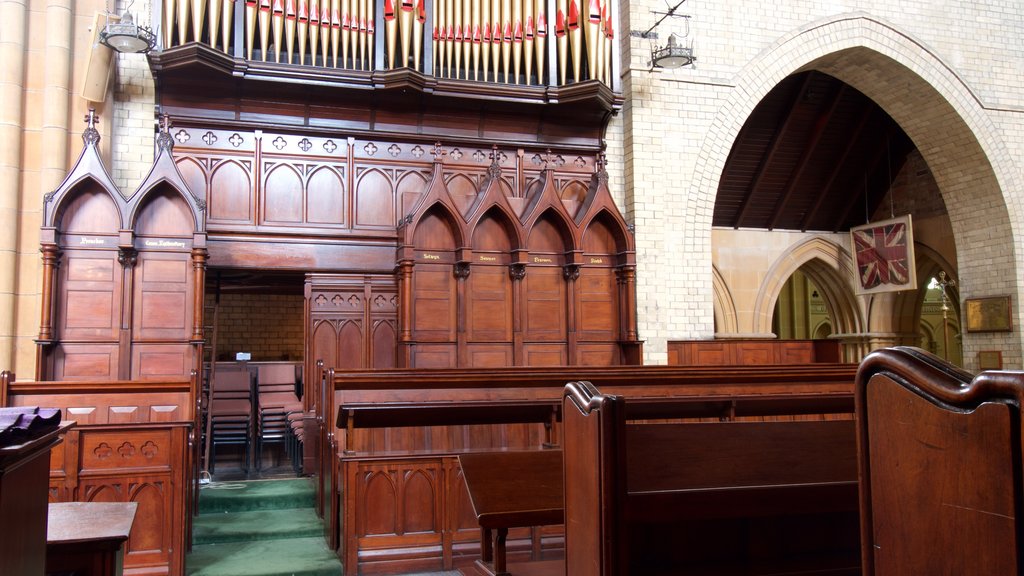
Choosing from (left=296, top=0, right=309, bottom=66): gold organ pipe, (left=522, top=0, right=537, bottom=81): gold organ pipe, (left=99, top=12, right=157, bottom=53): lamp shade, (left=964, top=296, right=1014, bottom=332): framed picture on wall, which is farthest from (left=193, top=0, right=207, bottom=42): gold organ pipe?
(left=964, top=296, right=1014, bottom=332): framed picture on wall

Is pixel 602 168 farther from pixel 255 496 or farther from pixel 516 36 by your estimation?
pixel 255 496

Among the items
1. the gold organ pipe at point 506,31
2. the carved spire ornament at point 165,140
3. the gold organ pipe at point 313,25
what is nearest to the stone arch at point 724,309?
the gold organ pipe at point 506,31

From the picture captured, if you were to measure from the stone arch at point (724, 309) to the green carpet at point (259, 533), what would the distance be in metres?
7.30

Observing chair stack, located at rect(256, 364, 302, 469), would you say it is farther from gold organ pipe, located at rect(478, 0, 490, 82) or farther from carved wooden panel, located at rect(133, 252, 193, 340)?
gold organ pipe, located at rect(478, 0, 490, 82)

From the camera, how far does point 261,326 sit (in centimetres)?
1392

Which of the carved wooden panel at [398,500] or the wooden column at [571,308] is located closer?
the carved wooden panel at [398,500]

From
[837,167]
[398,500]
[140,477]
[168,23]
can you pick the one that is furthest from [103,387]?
[837,167]

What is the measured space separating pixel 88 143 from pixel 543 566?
19.3ft

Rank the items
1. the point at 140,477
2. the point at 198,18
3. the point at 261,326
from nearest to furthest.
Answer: the point at 140,477
the point at 198,18
the point at 261,326

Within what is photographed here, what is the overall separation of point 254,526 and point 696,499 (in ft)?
14.1

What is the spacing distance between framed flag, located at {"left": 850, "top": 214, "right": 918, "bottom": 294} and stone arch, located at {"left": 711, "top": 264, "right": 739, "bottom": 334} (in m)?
2.02

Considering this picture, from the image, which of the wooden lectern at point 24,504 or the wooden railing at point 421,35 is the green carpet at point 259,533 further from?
the wooden railing at point 421,35

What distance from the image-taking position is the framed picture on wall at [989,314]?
10.4m

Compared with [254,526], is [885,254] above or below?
above
